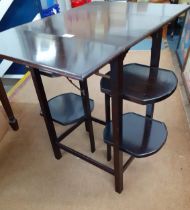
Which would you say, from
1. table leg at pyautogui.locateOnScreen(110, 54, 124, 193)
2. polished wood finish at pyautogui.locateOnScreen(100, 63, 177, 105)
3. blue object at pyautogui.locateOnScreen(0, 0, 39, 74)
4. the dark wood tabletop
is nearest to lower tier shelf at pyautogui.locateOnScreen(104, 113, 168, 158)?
table leg at pyautogui.locateOnScreen(110, 54, 124, 193)

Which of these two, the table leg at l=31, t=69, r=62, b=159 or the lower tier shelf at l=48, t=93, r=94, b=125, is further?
the lower tier shelf at l=48, t=93, r=94, b=125

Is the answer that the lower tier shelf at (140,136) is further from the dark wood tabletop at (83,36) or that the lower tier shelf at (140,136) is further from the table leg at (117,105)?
the dark wood tabletop at (83,36)

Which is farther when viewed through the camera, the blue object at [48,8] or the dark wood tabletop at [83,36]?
the blue object at [48,8]

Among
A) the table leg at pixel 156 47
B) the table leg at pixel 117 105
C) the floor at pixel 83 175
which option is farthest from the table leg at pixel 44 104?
the table leg at pixel 156 47

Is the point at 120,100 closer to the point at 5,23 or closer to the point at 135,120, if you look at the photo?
the point at 135,120

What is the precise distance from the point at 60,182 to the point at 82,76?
1.05m

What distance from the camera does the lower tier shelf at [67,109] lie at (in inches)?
62.4

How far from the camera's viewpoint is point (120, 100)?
102cm

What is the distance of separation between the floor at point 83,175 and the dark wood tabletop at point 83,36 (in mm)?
949

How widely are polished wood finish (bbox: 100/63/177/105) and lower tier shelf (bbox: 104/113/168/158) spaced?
0.98ft

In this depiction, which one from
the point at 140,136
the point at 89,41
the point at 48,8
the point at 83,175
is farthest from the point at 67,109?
the point at 48,8

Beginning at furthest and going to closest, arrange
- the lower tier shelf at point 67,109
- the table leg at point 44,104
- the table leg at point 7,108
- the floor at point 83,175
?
the table leg at point 7,108 → the lower tier shelf at point 67,109 → the floor at point 83,175 → the table leg at point 44,104

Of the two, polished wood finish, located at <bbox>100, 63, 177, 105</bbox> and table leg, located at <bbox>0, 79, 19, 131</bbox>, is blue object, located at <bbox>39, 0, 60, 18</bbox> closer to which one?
table leg, located at <bbox>0, 79, 19, 131</bbox>

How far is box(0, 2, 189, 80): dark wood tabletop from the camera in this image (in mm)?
773
